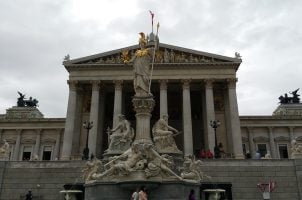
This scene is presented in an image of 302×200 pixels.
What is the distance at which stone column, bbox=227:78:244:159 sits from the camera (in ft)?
153

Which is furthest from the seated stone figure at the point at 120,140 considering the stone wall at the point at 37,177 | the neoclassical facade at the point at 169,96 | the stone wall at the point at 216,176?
the neoclassical facade at the point at 169,96

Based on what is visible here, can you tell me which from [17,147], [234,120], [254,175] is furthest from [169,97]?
[254,175]

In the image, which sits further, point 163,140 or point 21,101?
point 21,101

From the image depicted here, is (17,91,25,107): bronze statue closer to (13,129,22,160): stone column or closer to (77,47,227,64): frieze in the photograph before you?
(13,129,22,160): stone column

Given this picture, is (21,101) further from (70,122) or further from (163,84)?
(163,84)

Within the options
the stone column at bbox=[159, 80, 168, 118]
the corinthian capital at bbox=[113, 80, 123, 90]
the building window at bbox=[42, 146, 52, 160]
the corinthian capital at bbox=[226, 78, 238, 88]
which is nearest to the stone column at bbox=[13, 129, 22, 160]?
the building window at bbox=[42, 146, 52, 160]

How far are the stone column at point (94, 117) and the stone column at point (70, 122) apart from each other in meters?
2.64

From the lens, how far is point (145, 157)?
17938 millimetres

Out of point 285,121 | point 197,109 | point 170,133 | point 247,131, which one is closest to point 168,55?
point 197,109

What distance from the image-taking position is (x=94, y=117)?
4881cm

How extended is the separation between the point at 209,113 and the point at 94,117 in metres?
15.4

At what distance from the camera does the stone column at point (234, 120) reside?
46775 millimetres

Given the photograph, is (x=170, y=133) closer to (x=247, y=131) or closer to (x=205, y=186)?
(x=205, y=186)

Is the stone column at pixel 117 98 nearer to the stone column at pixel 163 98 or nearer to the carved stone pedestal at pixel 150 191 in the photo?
the stone column at pixel 163 98
